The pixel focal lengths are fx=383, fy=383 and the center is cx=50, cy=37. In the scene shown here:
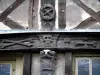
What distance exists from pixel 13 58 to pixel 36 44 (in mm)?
403

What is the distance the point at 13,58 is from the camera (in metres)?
5.32

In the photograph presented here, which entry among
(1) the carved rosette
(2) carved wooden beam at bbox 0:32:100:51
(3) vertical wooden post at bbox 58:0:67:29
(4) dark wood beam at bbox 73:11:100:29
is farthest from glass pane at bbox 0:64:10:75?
(4) dark wood beam at bbox 73:11:100:29

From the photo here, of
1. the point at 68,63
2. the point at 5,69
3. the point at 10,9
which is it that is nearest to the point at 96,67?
the point at 68,63

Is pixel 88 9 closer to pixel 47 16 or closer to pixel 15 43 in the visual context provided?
pixel 47 16

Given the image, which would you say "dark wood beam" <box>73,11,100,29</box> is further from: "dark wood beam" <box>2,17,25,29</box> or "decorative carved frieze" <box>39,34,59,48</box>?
"dark wood beam" <box>2,17,25,29</box>

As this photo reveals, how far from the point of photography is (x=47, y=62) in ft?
16.8

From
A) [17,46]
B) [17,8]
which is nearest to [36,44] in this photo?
[17,46]

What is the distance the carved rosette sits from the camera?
200 inches

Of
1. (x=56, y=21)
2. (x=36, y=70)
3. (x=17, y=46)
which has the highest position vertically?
(x=56, y=21)

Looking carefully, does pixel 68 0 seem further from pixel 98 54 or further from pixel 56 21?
pixel 98 54

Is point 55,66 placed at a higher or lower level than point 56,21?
lower

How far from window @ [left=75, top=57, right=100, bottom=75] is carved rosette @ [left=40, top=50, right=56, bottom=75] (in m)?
0.35

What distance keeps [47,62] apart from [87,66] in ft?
1.82

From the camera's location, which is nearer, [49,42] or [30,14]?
[49,42]
